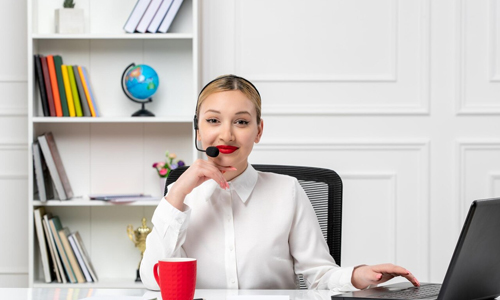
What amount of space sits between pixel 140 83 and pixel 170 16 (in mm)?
330

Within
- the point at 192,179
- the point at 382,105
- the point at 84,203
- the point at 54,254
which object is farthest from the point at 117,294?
the point at 382,105

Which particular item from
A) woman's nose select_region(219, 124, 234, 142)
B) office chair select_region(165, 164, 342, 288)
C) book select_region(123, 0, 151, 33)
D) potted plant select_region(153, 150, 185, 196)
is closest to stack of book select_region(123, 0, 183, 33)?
book select_region(123, 0, 151, 33)

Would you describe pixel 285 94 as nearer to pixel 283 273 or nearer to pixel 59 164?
pixel 59 164

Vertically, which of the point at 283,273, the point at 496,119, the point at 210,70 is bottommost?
the point at 283,273

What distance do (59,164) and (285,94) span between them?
1.08 metres

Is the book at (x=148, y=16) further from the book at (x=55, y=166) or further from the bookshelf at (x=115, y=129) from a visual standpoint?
the book at (x=55, y=166)

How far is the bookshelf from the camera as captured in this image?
9.57 ft

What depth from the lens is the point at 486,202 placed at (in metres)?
0.99

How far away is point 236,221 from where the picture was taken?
1.45 meters

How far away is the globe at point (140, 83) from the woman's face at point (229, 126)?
138 centimetres

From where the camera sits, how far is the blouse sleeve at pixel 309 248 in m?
1.44

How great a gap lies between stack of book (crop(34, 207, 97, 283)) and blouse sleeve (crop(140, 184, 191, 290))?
1.54 meters

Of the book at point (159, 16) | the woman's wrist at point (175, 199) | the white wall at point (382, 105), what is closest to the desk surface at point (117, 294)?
the woman's wrist at point (175, 199)

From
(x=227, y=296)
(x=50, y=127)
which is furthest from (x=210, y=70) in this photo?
(x=227, y=296)
